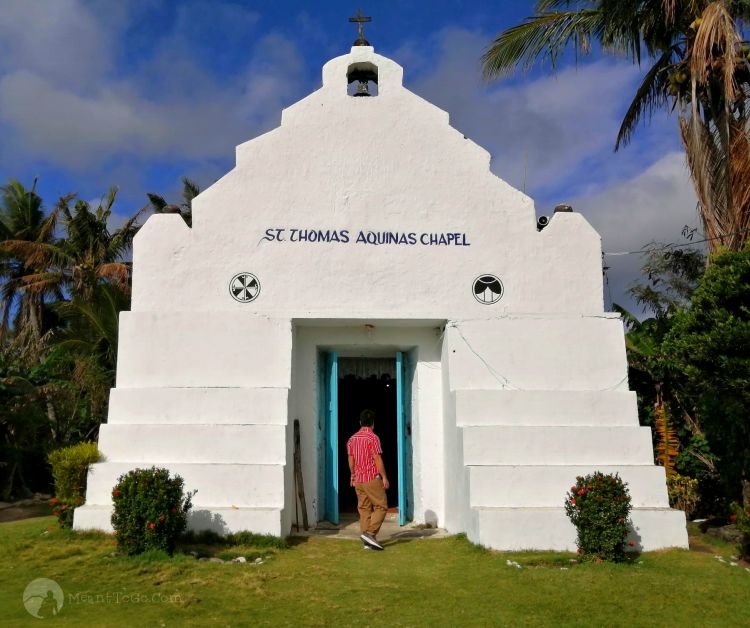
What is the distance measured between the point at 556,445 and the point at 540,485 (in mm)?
633

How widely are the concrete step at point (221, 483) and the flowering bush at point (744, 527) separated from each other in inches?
220

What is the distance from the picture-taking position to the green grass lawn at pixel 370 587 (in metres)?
6.18

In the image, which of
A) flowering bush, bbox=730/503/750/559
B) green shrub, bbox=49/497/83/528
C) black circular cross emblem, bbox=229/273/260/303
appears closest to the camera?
flowering bush, bbox=730/503/750/559

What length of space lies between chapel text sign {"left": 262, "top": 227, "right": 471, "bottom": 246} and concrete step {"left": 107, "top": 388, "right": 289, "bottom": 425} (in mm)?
2321

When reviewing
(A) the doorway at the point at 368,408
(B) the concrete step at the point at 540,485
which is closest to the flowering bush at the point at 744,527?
(B) the concrete step at the point at 540,485

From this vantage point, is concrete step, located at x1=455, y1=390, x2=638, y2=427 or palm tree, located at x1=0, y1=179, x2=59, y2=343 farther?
palm tree, located at x1=0, y1=179, x2=59, y2=343

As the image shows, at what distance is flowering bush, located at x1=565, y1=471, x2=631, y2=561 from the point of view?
26.2 ft

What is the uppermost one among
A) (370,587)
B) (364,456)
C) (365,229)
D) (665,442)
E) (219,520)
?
(365,229)

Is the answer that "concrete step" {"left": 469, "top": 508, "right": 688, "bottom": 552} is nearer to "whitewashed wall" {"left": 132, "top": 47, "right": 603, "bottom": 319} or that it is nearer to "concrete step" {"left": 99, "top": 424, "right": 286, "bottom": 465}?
"concrete step" {"left": 99, "top": 424, "right": 286, "bottom": 465}

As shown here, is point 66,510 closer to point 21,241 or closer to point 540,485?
point 540,485

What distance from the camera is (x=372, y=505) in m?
9.14

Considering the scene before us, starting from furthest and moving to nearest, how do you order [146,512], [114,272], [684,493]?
[114,272]
[684,493]
[146,512]

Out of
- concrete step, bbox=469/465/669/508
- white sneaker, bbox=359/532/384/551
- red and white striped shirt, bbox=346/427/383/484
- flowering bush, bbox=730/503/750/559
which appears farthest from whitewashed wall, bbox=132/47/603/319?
flowering bush, bbox=730/503/750/559

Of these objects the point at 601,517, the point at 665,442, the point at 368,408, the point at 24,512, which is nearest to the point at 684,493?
the point at 665,442
